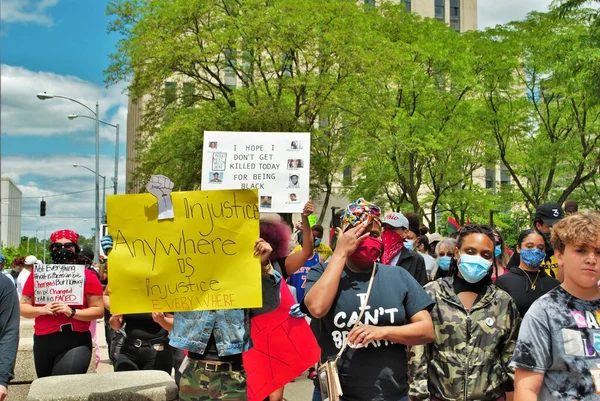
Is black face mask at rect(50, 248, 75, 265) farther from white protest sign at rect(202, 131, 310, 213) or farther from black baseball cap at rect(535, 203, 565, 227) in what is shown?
black baseball cap at rect(535, 203, 565, 227)

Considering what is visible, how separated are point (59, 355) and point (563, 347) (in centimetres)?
413

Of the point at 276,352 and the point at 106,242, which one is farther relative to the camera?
the point at 276,352

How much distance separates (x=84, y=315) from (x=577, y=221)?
400 cm

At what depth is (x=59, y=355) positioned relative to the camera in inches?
230

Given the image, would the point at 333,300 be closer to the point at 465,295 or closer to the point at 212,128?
the point at 465,295

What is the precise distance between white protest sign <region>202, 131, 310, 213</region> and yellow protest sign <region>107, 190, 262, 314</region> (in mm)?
1760

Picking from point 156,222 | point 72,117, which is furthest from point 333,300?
point 72,117

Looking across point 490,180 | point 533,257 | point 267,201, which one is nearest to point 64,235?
point 267,201

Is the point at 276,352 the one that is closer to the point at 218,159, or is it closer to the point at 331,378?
the point at 331,378

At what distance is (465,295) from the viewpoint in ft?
14.4

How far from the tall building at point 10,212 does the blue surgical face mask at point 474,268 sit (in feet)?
451

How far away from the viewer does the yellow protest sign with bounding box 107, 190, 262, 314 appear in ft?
14.9

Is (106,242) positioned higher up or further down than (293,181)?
further down

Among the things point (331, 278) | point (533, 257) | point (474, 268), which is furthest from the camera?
point (533, 257)
